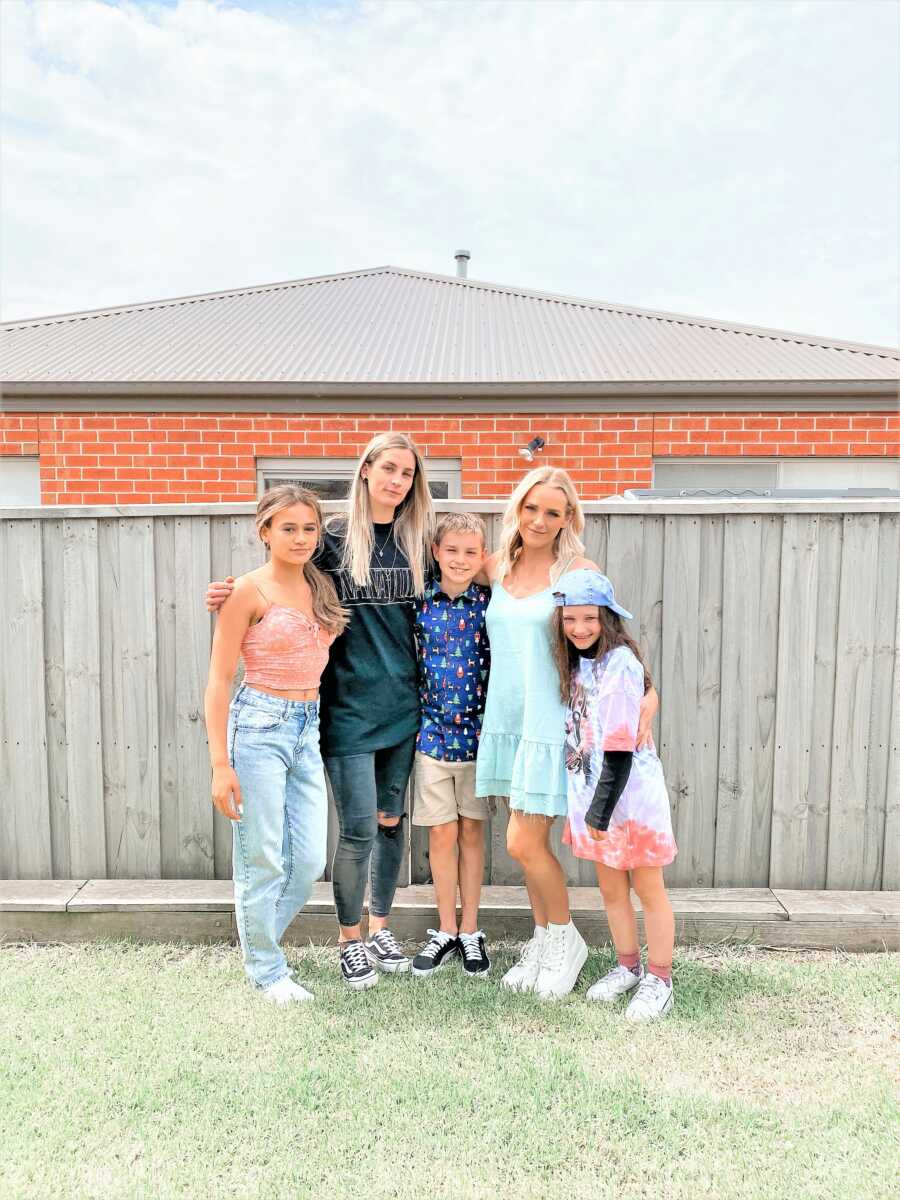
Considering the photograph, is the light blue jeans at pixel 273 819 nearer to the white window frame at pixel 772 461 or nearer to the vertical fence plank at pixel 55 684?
the vertical fence plank at pixel 55 684

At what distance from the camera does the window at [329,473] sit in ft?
21.2

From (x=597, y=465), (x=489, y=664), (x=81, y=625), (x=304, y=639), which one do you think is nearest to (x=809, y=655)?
(x=489, y=664)

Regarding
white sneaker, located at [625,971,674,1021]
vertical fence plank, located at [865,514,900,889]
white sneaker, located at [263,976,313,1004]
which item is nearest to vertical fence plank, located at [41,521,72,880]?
white sneaker, located at [263,976,313,1004]

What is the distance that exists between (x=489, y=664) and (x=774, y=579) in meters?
1.15

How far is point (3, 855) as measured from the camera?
10.3 feet

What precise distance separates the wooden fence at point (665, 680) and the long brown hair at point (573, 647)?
512 mm

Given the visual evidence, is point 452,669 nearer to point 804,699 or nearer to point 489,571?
point 489,571

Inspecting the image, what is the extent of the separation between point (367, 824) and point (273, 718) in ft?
1.58

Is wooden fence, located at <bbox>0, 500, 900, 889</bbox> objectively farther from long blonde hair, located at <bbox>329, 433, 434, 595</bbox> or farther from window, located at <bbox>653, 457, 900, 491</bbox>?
window, located at <bbox>653, 457, 900, 491</bbox>

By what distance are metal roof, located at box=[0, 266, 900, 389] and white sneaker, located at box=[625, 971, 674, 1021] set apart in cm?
462

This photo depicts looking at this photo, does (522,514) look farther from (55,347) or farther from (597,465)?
(55,347)

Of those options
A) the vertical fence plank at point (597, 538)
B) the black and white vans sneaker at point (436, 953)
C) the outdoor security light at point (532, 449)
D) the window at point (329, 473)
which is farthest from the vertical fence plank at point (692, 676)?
the window at point (329, 473)

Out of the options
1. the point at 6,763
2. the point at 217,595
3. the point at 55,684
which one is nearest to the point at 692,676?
the point at 217,595

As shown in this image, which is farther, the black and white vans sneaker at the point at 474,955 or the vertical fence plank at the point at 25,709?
the vertical fence plank at the point at 25,709
